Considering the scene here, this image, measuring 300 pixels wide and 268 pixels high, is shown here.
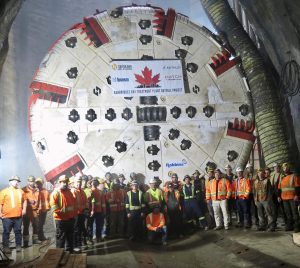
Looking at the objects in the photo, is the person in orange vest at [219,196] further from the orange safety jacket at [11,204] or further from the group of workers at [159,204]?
the orange safety jacket at [11,204]

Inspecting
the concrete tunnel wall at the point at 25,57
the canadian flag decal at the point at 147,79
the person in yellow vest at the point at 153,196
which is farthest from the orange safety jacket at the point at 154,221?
the concrete tunnel wall at the point at 25,57

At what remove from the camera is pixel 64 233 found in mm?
6762

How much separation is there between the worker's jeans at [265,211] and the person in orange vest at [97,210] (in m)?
3.71

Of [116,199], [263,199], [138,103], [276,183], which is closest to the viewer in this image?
[263,199]

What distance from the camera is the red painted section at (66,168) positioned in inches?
366

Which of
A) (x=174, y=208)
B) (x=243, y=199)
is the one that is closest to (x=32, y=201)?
(x=174, y=208)

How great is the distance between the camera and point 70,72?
31.7 ft

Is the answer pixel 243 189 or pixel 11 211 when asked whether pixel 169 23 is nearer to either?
pixel 243 189

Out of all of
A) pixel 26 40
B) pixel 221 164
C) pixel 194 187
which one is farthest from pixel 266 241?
pixel 26 40

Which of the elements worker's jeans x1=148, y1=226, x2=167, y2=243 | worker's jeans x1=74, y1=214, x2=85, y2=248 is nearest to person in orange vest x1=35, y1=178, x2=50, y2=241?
worker's jeans x1=74, y1=214, x2=85, y2=248

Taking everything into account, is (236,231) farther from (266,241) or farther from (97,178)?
(97,178)

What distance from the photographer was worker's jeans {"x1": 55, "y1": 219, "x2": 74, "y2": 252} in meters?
6.69

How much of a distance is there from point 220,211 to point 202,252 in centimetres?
179

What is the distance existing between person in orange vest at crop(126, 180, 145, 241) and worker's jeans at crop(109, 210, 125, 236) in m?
0.42
